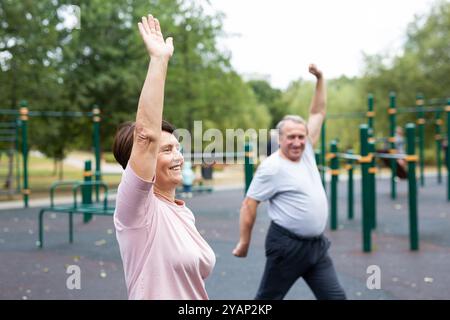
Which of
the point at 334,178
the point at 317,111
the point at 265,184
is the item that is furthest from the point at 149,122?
the point at 334,178

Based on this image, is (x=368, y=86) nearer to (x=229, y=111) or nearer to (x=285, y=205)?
(x=229, y=111)

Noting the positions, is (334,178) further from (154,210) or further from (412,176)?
(154,210)

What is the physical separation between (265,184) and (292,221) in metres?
0.29

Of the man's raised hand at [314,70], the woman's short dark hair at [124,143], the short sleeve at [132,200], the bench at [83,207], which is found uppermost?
the man's raised hand at [314,70]

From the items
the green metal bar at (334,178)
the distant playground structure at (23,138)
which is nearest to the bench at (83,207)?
the distant playground structure at (23,138)

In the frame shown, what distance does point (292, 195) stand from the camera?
3.73 m

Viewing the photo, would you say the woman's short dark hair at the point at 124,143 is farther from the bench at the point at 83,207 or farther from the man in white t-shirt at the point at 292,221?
the bench at the point at 83,207

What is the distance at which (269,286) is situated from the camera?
145 inches

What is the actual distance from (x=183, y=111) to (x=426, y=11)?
18265mm

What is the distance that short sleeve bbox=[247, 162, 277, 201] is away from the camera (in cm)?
375

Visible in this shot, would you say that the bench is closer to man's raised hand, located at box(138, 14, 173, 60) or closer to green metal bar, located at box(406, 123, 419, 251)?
green metal bar, located at box(406, 123, 419, 251)

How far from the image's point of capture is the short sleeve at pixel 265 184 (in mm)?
3748

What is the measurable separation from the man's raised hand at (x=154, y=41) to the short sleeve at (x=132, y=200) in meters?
0.35

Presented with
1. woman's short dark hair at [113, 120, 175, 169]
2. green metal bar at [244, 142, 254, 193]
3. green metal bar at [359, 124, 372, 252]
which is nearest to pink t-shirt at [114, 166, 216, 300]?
woman's short dark hair at [113, 120, 175, 169]
